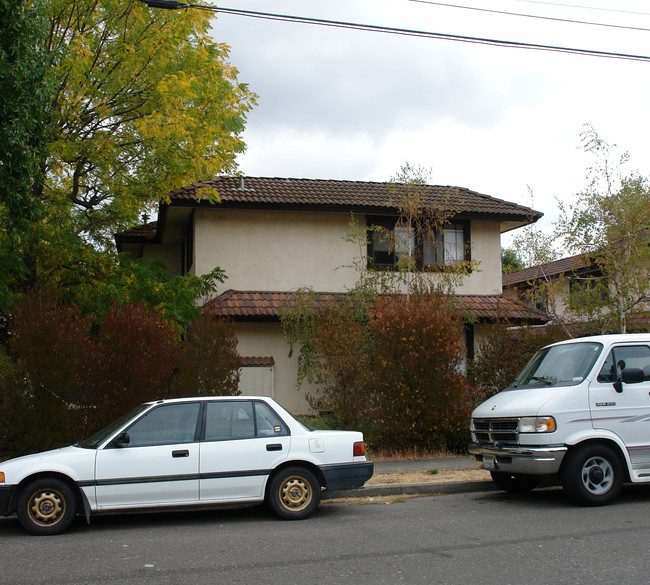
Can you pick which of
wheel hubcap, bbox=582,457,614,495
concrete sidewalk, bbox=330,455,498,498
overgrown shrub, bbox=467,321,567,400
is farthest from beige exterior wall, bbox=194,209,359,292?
wheel hubcap, bbox=582,457,614,495

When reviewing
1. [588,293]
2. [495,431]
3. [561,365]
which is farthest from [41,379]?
[588,293]

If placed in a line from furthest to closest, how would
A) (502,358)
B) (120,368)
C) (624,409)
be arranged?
1. (502,358)
2. (120,368)
3. (624,409)

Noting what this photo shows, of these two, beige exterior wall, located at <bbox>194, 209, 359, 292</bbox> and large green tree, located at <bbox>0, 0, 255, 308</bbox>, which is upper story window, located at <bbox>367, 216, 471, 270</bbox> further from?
large green tree, located at <bbox>0, 0, 255, 308</bbox>

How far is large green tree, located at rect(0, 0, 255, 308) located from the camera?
14469 millimetres

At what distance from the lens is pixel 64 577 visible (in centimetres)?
597

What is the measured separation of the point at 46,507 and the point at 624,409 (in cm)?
697

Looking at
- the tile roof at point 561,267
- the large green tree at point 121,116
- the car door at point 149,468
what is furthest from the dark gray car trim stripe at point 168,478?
the tile roof at point 561,267

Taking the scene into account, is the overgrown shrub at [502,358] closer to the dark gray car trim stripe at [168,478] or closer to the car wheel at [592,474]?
the car wheel at [592,474]

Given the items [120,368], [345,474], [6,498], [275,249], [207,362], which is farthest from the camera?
[275,249]

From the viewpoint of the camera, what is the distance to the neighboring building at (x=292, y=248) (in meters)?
17.8

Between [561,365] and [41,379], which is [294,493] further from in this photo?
[41,379]

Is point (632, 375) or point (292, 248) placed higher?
point (292, 248)

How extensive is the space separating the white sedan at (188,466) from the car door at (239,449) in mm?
12

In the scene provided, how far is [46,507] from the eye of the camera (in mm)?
7742
